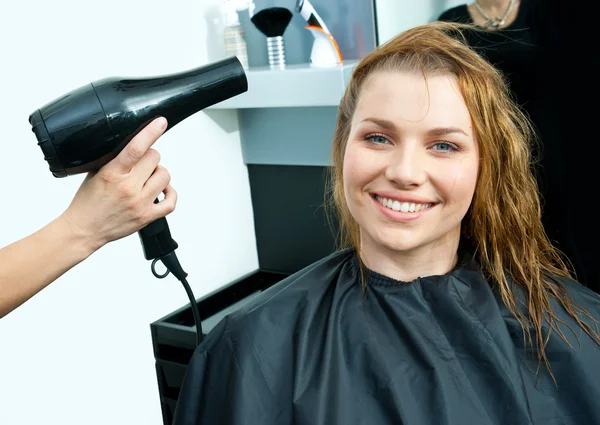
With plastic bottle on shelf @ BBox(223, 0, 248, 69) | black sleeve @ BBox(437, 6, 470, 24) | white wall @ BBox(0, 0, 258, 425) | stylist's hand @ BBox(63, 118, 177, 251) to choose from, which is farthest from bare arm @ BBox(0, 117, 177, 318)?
plastic bottle on shelf @ BBox(223, 0, 248, 69)

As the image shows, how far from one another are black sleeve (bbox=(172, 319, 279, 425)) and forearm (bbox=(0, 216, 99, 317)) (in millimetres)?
393

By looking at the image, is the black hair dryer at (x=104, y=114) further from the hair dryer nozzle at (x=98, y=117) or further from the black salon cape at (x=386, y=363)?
the black salon cape at (x=386, y=363)

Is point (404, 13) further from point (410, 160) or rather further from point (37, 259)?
point (37, 259)

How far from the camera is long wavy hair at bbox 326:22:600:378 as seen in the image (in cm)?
141

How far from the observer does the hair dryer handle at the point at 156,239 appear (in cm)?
142

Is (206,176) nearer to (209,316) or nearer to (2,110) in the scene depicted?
(209,316)

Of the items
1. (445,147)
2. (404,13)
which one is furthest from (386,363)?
(404,13)

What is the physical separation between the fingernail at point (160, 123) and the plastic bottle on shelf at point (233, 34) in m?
1.35

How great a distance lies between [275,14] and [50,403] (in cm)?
151

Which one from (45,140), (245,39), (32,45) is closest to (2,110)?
(32,45)

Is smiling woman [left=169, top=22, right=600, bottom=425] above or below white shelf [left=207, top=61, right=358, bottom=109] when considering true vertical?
below

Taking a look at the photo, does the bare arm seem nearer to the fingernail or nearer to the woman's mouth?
the fingernail

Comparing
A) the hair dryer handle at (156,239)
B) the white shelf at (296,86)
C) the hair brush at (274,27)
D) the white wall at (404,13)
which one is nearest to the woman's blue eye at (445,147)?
the hair dryer handle at (156,239)

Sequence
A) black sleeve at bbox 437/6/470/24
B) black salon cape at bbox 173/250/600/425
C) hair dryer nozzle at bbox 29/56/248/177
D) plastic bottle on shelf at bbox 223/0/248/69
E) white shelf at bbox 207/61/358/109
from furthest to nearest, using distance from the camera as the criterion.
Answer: plastic bottle on shelf at bbox 223/0/248/69, white shelf at bbox 207/61/358/109, black sleeve at bbox 437/6/470/24, black salon cape at bbox 173/250/600/425, hair dryer nozzle at bbox 29/56/248/177
